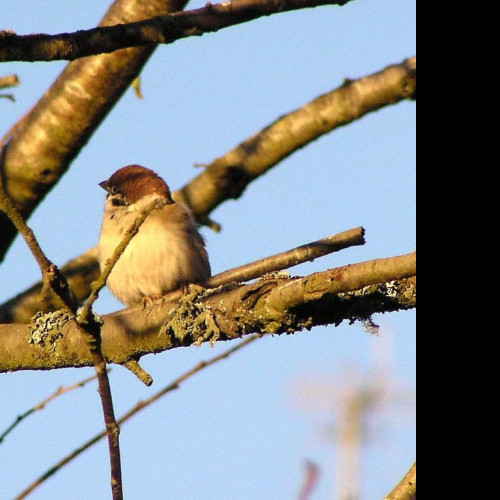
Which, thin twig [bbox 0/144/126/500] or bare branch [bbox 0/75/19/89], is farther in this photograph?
bare branch [bbox 0/75/19/89]

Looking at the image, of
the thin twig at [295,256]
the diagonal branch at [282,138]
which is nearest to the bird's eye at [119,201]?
the diagonal branch at [282,138]

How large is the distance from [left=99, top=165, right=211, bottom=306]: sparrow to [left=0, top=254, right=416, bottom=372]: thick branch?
55.7 inches

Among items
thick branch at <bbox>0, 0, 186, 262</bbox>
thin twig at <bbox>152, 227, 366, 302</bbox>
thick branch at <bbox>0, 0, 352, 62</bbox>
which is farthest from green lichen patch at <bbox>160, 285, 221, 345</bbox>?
thick branch at <bbox>0, 0, 186, 262</bbox>

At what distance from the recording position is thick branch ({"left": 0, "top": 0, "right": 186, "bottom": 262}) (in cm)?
398

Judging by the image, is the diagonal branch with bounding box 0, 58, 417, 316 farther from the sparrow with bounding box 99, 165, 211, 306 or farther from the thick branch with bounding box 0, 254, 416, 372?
the thick branch with bounding box 0, 254, 416, 372

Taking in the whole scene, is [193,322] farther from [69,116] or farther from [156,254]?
[156,254]

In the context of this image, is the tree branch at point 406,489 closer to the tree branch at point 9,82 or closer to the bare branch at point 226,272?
the bare branch at point 226,272

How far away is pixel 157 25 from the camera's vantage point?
8.08 feet

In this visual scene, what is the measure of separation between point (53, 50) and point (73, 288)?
218cm

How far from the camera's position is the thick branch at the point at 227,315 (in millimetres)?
2182

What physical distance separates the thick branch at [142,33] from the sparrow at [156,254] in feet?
7.54

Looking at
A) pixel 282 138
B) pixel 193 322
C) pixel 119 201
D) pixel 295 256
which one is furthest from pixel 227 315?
pixel 119 201
